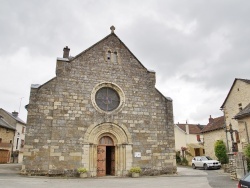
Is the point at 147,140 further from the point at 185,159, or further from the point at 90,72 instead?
the point at 185,159

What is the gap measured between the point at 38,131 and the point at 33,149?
1077 millimetres

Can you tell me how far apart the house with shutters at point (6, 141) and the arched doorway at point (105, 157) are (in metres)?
20.9

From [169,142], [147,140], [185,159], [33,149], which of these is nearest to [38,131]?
[33,149]

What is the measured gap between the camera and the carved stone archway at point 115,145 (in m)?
15.4

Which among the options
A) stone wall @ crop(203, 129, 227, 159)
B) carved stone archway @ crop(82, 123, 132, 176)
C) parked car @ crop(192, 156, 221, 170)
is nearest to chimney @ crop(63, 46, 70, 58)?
carved stone archway @ crop(82, 123, 132, 176)

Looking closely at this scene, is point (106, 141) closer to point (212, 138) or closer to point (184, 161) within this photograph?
point (212, 138)

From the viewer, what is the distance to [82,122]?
15.7 meters

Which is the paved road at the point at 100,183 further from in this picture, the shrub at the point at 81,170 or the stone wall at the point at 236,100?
the stone wall at the point at 236,100

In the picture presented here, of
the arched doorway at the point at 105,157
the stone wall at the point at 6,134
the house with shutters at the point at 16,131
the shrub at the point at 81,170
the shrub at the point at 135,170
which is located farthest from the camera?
the house with shutters at the point at 16,131

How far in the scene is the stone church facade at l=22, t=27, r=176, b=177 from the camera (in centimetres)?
1473

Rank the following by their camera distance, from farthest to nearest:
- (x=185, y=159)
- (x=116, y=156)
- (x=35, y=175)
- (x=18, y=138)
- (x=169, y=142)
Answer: (x=18, y=138), (x=185, y=159), (x=169, y=142), (x=116, y=156), (x=35, y=175)

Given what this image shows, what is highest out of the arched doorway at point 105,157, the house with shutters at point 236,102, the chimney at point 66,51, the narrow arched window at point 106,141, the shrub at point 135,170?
the chimney at point 66,51

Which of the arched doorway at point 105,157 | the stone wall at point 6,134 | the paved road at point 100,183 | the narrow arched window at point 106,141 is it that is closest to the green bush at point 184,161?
the arched doorway at point 105,157

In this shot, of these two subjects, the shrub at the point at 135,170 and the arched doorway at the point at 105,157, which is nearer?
the shrub at the point at 135,170
